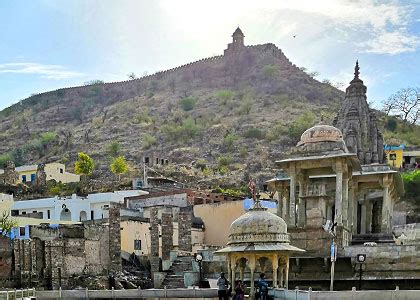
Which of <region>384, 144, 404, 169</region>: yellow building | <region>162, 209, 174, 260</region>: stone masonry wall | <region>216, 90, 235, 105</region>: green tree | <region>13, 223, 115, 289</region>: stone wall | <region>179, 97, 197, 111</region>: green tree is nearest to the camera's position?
<region>13, 223, 115, 289</region>: stone wall

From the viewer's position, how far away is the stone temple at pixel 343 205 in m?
22.7

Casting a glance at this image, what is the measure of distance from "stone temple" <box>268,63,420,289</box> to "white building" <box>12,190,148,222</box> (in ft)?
64.6

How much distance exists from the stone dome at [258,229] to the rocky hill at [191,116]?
50.3 meters

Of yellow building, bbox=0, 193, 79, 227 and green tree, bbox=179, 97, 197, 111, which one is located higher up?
green tree, bbox=179, 97, 197, 111

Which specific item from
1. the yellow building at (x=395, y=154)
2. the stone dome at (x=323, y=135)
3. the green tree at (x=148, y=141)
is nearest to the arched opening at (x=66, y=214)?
the stone dome at (x=323, y=135)

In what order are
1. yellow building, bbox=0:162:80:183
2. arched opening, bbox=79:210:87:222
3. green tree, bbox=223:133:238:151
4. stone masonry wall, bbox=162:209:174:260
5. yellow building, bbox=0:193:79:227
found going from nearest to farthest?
1. stone masonry wall, bbox=162:209:174:260
2. yellow building, bbox=0:193:79:227
3. arched opening, bbox=79:210:87:222
4. yellow building, bbox=0:162:80:183
5. green tree, bbox=223:133:238:151

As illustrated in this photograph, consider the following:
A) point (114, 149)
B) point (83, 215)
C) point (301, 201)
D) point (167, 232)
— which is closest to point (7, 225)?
point (167, 232)

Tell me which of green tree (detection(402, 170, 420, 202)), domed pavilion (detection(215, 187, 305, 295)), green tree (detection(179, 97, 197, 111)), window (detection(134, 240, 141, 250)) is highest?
green tree (detection(179, 97, 197, 111))

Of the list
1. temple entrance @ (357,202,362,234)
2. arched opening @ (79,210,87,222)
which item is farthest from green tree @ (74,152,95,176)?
temple entrance @ (357,202,362,234)

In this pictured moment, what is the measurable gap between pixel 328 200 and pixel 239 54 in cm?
8797

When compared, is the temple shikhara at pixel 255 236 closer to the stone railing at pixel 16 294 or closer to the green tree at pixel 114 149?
the stone railing at pixel 16 294

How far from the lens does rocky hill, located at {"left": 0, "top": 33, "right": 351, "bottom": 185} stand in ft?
277

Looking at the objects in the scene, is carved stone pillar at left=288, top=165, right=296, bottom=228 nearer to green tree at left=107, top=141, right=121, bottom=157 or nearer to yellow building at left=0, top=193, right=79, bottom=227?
yellow building at left=0, top=193, right=79, bottom=227

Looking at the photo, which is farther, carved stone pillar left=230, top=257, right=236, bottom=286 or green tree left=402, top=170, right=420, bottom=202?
green tree left=402, top=170, right=420, bottom=202
